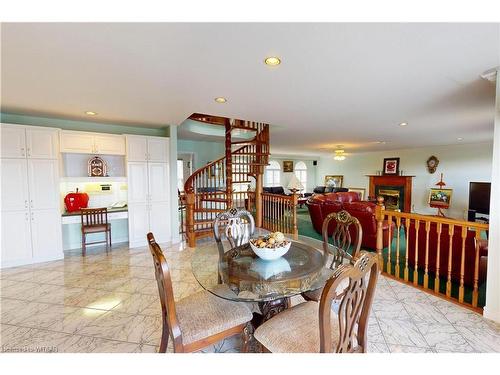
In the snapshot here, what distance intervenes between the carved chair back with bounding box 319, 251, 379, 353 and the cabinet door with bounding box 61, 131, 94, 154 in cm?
439

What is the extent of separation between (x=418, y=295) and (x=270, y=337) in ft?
7.01

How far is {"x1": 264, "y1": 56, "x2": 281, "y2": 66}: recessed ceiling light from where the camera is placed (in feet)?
6.13

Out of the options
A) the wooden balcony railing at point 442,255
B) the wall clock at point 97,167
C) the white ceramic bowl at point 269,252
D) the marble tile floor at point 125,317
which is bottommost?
the marble tile floor at point 125,317

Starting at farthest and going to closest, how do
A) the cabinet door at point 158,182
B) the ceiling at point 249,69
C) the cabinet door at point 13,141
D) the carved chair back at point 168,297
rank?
1. the cabinet door at point 158,182
2. the cabinet door at point 13,141
3. the ceiling at point 249,69
4. the carved chair back at point 168,297

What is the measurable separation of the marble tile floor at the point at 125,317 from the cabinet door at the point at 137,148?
2.00 m

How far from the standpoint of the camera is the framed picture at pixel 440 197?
290 inches

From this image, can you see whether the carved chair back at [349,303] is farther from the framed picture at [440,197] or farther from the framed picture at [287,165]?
the framed picture at [287,165]

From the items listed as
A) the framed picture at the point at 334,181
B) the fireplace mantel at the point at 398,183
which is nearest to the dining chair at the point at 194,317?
the fireplace mantel at the point at 398,183

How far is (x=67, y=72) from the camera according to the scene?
2.11 metres

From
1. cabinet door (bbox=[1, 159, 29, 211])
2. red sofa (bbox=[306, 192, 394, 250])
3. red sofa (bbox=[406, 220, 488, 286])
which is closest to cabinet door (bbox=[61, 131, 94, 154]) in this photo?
cabinet door (bbox=[1, 159, 29, 211])

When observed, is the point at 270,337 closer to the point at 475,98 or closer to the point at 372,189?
the point at 475,98

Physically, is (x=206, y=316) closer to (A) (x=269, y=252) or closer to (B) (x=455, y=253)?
(A) (x=269, y=252)
